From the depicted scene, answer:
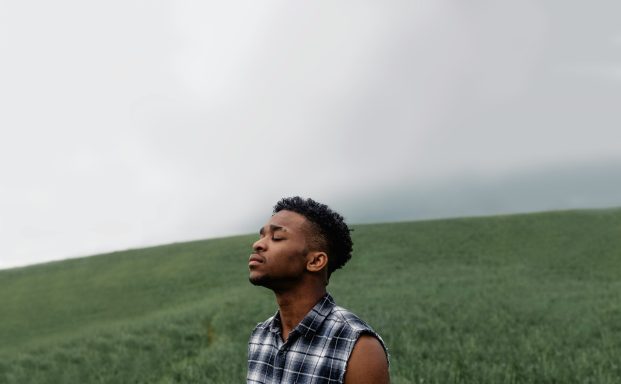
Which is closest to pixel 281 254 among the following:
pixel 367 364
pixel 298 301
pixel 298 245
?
pixel 298 245

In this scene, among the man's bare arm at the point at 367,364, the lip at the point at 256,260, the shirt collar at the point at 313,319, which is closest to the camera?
the man's bare arm at the point at 367,364

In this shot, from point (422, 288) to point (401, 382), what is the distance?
15.7 meters

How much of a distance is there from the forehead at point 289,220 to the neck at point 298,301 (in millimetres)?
276

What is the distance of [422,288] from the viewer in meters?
23.5

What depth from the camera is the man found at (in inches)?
97.4

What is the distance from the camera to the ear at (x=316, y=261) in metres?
2.70

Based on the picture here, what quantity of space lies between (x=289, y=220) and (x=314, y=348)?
1.92ft

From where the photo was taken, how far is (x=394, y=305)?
60.5ft

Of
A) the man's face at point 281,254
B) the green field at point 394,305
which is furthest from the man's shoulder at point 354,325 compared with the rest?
the green field at point 394,305

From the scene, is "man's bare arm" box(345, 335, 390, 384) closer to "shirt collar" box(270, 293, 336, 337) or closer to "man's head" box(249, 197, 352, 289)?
"shirt collar" box(270, 293, 336, 337)

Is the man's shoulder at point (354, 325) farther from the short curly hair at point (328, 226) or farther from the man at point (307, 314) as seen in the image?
the short curly hair at point (328, 226)

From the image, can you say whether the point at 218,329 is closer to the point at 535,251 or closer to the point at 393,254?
the point at 393,254

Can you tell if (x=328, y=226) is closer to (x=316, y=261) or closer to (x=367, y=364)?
(x=316, y=261)

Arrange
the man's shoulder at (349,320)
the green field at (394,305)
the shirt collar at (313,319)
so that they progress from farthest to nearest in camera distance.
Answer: the green field at (394,305), the shirt collar at (313,319), the man's shoulder at (349,320)
